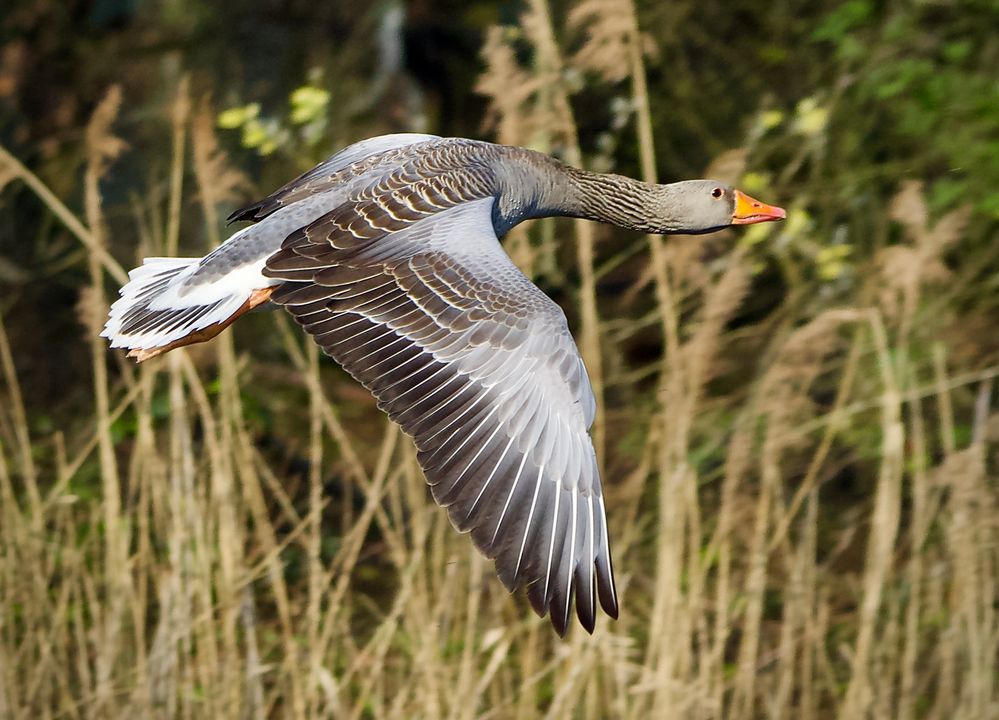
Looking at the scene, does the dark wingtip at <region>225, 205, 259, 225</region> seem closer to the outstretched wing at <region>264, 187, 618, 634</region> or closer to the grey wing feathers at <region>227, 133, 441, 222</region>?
the grey wing feathers at <region>227, 133, 441, 222</region>

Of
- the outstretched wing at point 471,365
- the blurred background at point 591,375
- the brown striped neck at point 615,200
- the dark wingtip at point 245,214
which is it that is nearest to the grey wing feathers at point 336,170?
the dark wingtip at point 245,214

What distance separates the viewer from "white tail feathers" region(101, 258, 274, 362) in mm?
5199

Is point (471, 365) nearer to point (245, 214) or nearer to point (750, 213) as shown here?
point (245, 214)

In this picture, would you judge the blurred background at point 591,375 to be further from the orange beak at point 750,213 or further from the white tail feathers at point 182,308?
the orange beak at point 750,213

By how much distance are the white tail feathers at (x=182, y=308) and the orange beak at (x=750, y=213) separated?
1.96 metres

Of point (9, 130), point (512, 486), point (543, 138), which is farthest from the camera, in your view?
point (9, 130)

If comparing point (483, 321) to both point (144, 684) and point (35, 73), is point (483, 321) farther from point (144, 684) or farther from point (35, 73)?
point (35, 73)

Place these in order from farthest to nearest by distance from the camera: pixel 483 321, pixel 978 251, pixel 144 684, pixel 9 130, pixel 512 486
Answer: pixel 9 130, pixel 978 251, pixel 144 684, pixel 483 321, pixel 512 486

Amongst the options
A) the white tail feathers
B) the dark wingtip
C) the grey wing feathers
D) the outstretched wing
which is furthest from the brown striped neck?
the white tail feathers

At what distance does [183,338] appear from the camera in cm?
518

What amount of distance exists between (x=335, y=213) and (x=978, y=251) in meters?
4.76

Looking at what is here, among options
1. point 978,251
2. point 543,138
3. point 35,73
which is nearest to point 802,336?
point 543,138

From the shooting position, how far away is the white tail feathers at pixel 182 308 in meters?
5.20

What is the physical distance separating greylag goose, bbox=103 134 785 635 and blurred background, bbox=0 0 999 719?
0.24 meters
